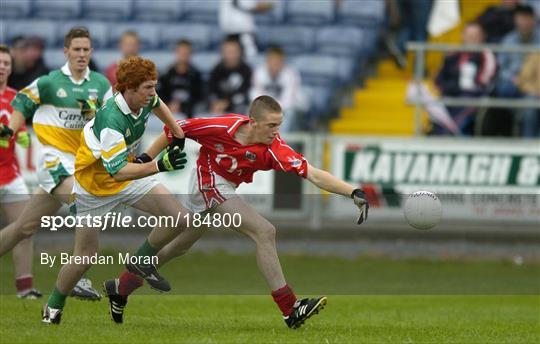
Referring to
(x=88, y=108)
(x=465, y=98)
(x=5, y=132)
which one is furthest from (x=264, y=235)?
(x=465, y=98)

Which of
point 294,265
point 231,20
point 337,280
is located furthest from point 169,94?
point 337,280

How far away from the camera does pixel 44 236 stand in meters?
18.8

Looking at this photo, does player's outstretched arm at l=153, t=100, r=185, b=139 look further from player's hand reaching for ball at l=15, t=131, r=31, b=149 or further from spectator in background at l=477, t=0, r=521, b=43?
spectator in background at l=477, t=0, r=521, b=43

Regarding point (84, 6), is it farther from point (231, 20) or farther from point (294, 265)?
point (294, 265)

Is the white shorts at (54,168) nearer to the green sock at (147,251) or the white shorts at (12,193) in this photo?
the white shorts at (12,193)

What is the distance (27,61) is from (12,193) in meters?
6.38

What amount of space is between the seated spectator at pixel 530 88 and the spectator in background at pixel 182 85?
4.71 meters

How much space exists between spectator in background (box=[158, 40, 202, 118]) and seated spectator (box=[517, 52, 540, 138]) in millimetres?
4713

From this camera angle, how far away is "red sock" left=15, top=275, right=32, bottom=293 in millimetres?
13375

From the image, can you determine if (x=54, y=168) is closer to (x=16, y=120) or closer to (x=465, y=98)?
(x=16, y=120)

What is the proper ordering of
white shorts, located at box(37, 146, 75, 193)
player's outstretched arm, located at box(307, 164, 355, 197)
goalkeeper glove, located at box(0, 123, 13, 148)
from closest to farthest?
1. player's outstretched arm, located at box(307, 164, 355, 197)
2. goalkeeper glove, located at box(0, 123, 13, 148)
3. white shorts, located at box(37, 146, 75, 193)

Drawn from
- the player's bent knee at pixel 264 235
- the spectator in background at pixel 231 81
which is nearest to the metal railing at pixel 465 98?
the spectator in background at pixel 231 81

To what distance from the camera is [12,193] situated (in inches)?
529

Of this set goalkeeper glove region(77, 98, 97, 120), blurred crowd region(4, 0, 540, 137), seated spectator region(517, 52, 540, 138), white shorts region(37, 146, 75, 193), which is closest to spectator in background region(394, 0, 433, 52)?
blurred crowd region(4, 0, 540, 137)
